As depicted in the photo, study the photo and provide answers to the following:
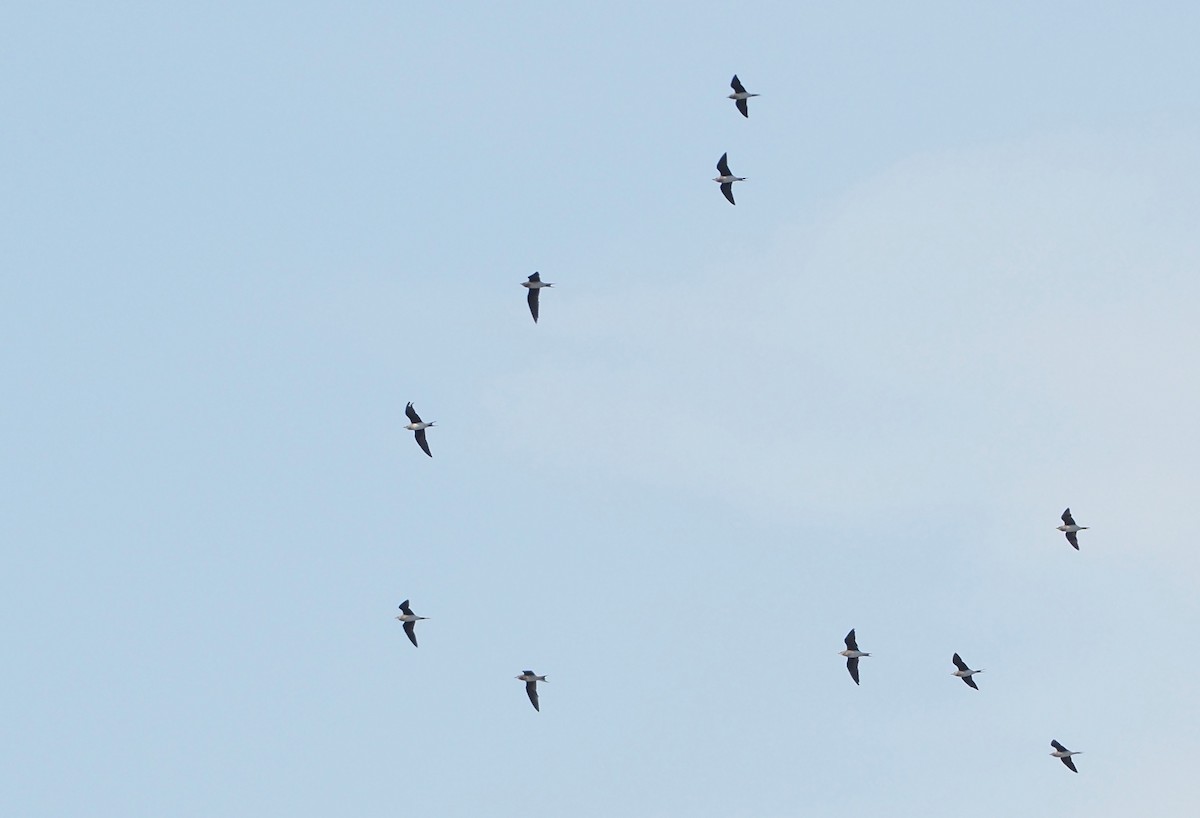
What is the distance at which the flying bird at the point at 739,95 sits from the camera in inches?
5143

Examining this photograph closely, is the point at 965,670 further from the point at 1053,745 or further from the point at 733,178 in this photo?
the point at 733,178

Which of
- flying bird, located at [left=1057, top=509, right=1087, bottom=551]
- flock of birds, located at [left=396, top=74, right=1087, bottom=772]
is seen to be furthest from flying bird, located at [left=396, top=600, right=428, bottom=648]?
flying bird, located at [left=1057, top=509, right=1087, bottom=551]

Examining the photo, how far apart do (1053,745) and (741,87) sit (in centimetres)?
4503

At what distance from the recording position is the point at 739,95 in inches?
5177

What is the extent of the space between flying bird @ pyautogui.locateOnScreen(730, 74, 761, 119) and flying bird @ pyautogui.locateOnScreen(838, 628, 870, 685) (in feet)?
110

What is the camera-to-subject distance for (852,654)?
131125mm

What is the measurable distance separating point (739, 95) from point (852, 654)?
3589cm

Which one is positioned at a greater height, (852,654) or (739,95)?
(739,95)

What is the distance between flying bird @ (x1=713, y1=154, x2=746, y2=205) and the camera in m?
133

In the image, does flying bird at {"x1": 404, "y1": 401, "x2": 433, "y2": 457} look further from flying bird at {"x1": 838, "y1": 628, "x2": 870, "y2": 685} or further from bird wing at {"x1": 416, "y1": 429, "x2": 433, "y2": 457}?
flying bird at {"x1": 838, "y1": 628, "x2": 870, "y2": 685}

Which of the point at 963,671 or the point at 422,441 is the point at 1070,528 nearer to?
the point at 963,671

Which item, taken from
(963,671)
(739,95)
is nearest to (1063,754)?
(963,671)

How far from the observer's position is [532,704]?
403ft

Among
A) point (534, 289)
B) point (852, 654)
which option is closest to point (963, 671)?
point (852, 654)
